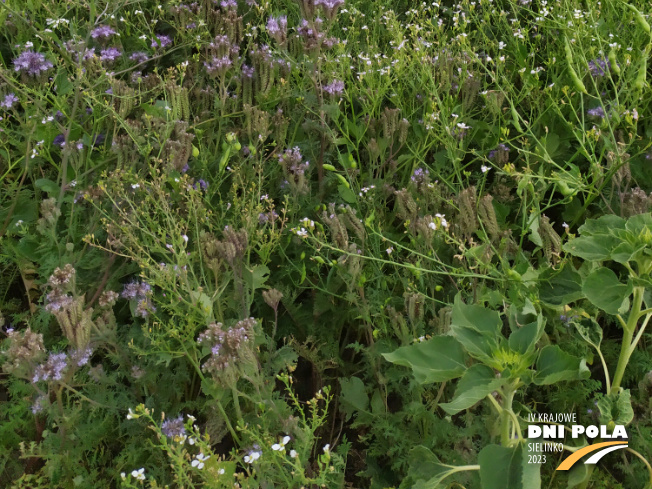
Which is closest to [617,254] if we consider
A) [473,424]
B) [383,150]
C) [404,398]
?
[473,424]

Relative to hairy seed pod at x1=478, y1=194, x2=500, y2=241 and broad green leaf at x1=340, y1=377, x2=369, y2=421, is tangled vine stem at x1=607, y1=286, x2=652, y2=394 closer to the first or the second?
hairy seed pod at x1=478, y1=194, x2=500, y2=241

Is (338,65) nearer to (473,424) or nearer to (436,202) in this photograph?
(436,202)

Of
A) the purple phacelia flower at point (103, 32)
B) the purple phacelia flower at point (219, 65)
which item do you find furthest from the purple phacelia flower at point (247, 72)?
the purple phacelia flower at point (103, 32)

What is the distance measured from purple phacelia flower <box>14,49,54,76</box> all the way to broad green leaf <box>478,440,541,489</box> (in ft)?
7.83

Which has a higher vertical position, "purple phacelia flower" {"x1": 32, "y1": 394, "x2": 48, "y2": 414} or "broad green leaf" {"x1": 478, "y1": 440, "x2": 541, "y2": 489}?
"broad green leaf" {"x1": 478, "y1": 440, "x2": 541, "y2": 489}

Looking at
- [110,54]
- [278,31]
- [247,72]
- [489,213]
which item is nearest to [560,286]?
[489,213]

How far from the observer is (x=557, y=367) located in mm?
1260

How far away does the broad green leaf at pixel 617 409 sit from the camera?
54.1 inches

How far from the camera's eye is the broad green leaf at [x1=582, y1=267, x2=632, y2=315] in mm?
1319

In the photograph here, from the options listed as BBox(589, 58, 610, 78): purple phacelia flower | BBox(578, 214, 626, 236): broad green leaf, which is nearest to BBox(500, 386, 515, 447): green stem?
→ BBox(578, 214, 626, 236): broad green leaf

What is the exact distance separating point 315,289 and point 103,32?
165cm

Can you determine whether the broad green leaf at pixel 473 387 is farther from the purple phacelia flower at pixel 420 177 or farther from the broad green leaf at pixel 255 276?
the purple phacelia flower at pixel 420 177

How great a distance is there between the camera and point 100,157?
258cm

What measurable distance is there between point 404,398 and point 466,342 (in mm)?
629
